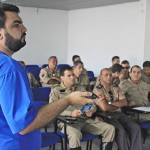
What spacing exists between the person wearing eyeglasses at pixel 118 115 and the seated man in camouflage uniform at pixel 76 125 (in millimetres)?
170

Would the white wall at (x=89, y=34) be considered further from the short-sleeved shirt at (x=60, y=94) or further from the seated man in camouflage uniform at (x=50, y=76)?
the short-sleeved shirt at (x=60, y=94)

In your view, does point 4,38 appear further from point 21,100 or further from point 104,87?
point 104,87

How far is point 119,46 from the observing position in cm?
713

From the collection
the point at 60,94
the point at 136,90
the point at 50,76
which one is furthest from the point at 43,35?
the point at 60,94

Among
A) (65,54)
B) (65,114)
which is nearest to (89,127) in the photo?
(65,114)

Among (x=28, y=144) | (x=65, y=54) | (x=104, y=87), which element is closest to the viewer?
(x=28, y=144)

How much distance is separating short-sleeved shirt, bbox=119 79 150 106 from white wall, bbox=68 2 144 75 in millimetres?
2309

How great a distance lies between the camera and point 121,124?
12.0ft

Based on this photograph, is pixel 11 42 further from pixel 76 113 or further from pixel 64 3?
pixel 64 3

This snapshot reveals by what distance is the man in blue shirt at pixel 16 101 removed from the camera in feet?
3.46

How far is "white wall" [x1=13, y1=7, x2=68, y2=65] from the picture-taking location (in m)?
8.12

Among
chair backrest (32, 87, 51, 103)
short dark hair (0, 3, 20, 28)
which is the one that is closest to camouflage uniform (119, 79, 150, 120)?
chair backrest (32, 87, 51, 103)

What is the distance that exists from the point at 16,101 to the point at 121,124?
9.10 feet

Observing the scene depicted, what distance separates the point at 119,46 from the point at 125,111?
346 cm
